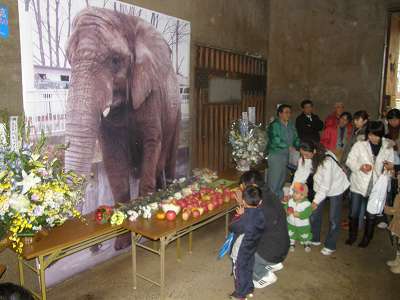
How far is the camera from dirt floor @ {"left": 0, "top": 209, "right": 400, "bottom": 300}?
3324 millimetres

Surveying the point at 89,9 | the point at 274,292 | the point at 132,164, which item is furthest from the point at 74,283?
the point at 89,9

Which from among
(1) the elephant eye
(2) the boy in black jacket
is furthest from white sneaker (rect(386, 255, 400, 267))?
(1) the elephant eye

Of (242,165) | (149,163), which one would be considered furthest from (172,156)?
(242,165)

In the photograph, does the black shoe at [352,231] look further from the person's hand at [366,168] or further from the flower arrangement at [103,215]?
the flower arrangement at [103,215]

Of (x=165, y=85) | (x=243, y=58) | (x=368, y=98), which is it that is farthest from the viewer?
(x=368, y=98)

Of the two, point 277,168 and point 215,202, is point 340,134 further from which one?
point 215,202

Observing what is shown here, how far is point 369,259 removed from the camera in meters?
4.07

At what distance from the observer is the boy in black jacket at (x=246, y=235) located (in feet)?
9.97

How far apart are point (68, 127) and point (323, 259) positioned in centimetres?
307

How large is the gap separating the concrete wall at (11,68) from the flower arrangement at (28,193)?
1.23 feet

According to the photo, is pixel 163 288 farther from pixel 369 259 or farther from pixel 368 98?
pixel 368 98

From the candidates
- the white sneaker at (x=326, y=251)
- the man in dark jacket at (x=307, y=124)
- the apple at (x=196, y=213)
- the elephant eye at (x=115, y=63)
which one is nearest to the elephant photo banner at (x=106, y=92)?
the elephant eye at (x=115, y=63)

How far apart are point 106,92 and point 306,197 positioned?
2464 mm

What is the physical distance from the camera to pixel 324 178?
3.90m
